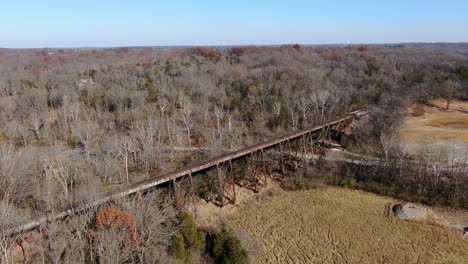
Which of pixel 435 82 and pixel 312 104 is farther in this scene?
pixel 435 82

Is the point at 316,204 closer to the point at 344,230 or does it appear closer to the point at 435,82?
the point at 344,230

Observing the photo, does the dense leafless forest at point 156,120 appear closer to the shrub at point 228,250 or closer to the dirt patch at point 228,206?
the shrub at point 228,250

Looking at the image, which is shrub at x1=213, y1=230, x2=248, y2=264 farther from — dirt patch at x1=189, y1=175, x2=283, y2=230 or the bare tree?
the bare tree

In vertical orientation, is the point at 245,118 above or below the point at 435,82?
below

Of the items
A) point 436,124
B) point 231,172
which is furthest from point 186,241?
point 436,124

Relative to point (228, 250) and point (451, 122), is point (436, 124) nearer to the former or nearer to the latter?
point (451, 122)

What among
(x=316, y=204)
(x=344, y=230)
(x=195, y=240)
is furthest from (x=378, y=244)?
(x=195, y=240)

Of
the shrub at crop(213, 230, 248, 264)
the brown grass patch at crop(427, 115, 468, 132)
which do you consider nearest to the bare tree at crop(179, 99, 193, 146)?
the shrub at crop(213, 230, 248, 264)
